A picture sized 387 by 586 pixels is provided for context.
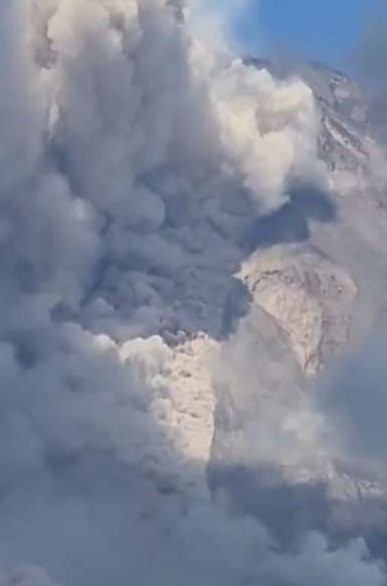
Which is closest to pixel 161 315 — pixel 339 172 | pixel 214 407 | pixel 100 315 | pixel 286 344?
pixel 100 315

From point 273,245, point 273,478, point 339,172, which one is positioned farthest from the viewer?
point 339,172

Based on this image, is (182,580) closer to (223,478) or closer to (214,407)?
(223,478)

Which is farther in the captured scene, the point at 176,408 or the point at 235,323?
the point at 235,323

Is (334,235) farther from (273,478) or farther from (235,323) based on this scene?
(235,323)

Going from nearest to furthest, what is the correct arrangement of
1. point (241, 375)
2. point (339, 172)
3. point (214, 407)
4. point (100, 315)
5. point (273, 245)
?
point (100, 315) < point (214, 407) < point (241, 375) < point (273, 245) < point (339, 172)

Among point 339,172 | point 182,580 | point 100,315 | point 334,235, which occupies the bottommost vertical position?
point 100,315

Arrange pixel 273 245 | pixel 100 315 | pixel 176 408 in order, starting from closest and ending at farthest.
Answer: pixel 100 315 < pixel 176 408 < pixel 273 245

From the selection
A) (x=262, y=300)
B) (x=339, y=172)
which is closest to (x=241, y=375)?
(x=262, y=300)

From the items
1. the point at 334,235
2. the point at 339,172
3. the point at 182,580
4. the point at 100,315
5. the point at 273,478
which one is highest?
the point at 339,172

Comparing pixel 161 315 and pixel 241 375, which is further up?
pixel 241 375

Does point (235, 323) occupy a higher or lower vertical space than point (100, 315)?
higher
